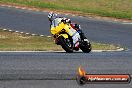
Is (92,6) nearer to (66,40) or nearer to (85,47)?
(66,40)

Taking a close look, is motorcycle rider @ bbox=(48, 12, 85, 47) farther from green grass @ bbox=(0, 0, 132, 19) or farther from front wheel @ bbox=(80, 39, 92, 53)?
green grass @ bbox=(0, 0, 132, 19)

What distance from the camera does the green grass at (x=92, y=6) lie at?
108 ft

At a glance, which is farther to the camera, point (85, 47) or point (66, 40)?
point (66, 40)

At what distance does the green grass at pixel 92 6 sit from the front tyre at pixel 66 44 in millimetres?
14557

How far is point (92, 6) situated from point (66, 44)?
57.7ft

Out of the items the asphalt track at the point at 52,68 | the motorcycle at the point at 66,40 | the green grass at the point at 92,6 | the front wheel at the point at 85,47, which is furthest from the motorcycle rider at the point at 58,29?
the green grass at the point at 92,6

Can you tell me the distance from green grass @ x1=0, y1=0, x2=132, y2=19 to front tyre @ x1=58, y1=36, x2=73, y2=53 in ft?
47.8

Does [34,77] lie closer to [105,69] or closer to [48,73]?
[48,73]

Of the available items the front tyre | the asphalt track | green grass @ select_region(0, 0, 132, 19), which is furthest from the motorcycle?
green grass @ select_region(0, 0, 132, 19)

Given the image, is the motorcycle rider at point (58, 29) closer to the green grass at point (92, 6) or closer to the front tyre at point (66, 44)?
the front tyre at point (66, 44)

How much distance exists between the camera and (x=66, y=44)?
701 inches

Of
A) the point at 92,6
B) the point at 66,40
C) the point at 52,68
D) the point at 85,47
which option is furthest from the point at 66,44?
the point at 92,6

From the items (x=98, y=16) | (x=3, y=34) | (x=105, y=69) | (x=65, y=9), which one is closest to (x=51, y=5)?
(x=65, y=9)

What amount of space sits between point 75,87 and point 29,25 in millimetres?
21513
